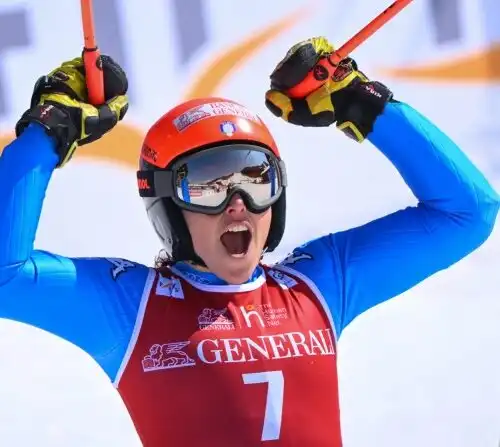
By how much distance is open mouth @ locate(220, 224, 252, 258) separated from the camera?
315 cm

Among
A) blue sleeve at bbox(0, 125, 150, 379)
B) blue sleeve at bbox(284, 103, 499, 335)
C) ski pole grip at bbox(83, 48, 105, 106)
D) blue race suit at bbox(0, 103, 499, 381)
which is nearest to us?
blue sleeve at bbox(0, 125, 150, 379)

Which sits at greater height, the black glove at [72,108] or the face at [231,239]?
the black glove at [72,108]

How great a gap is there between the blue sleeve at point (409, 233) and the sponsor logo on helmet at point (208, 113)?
372 millimetres

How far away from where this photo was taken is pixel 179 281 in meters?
3.20

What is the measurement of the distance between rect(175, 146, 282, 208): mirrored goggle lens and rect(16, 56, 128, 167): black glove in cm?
22

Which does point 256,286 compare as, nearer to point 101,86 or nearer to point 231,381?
point 231,381

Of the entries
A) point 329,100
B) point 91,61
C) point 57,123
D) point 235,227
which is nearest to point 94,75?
point 91,61

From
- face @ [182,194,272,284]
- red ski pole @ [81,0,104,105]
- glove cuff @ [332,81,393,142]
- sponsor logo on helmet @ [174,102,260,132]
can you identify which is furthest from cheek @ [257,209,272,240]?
red ski pole @ [81,0,104,105]

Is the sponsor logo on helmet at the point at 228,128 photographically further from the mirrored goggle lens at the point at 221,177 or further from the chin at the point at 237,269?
the chin at the point at 237,269

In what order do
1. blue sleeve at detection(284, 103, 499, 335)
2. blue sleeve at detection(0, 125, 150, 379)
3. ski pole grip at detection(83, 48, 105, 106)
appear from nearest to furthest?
blue sleeve at detection(0, 125, 150, 379)
ski pole grip at detection(83, 48, 105, 106)
blue sleeve at detection(284, 103, 499, 335)

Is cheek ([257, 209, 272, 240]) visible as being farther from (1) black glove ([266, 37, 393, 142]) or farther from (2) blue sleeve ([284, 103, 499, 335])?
(1) black glove ([266, 37, 393, 142])

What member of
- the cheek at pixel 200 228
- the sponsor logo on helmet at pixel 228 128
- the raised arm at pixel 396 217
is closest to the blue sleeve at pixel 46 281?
the cheek at pixel 200 228

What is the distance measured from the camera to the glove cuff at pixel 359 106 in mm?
3367

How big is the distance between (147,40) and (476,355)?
5.85 ft
